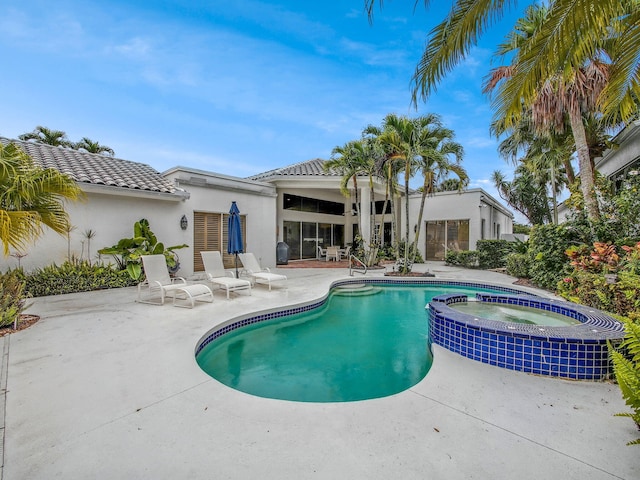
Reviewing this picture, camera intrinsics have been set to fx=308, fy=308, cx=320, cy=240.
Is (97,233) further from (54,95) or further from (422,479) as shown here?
(422,479)

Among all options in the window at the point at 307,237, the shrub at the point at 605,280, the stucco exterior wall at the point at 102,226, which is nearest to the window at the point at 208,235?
the stucco exterior wall at the point at 102,226

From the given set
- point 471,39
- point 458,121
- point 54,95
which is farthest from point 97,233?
point 458,121

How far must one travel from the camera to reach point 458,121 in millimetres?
12562

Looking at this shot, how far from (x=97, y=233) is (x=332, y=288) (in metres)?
7.78

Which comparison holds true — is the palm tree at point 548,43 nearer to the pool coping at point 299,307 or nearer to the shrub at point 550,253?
the pool coping at point 299,307

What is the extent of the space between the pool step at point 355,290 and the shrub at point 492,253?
7721 millimetres

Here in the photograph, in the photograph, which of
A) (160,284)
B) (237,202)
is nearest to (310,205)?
(237,202)

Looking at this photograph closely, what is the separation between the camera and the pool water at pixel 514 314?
5.41 meters

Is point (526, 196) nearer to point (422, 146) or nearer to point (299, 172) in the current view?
point (422, 146)

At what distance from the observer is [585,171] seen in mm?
9023

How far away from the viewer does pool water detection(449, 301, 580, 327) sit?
541cm

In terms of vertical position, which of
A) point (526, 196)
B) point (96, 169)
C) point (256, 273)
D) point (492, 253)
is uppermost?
point (526, 196)

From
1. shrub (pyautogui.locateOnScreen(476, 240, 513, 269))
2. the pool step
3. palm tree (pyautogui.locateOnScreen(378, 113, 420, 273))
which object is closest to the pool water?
the pool step

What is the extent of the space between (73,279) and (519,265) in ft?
50.2
